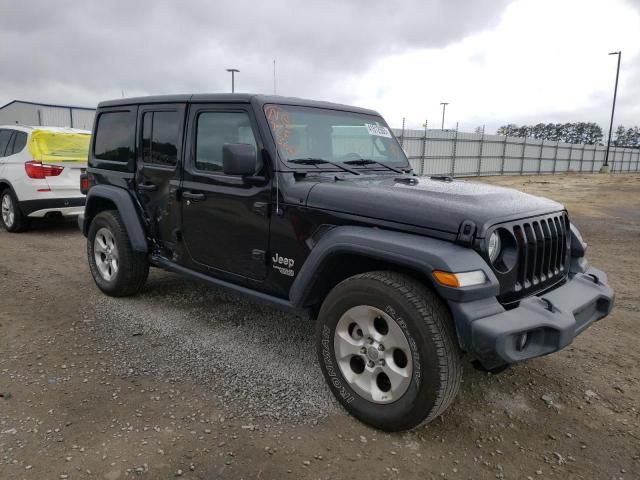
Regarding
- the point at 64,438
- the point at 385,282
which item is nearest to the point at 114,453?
the point at 64,438

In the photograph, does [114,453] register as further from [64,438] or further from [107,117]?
[107,117]

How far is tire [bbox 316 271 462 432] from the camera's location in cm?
242

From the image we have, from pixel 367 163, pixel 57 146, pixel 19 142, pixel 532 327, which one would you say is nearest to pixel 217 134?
pixel 367 163

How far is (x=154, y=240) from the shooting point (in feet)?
14.2

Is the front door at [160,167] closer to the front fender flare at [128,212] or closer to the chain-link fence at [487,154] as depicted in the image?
the front fender flare at [128,212]

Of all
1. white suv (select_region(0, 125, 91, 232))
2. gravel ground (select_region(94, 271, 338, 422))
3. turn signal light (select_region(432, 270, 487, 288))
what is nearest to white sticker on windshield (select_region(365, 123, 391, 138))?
gravel ground (select_region(94, 271, 338, 422))

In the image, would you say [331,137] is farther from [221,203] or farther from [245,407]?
[245,407]

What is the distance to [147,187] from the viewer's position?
4176 millimetres

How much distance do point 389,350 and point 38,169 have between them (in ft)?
22.4

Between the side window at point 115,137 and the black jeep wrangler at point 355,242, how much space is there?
0.12 feet

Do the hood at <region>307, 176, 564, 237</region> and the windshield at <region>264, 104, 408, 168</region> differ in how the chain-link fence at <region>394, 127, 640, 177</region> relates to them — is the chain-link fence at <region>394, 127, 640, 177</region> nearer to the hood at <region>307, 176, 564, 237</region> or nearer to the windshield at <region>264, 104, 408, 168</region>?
the windshield at <region>264, 104, 408, 168</region>

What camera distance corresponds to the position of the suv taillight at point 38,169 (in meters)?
7.29

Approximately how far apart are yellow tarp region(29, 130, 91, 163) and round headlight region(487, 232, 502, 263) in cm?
662

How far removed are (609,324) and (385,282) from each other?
9.65 feet
